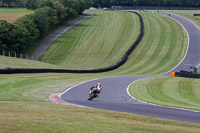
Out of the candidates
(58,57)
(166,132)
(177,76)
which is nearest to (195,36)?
(58,57)

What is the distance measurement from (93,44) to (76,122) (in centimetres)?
6801

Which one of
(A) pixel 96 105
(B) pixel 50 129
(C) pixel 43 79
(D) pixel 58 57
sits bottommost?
(D) pixel 58 57

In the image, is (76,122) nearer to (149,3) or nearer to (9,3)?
(9,3)

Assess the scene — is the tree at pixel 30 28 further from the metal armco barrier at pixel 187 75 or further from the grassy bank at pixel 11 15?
the metal armco barrier at pixel 187 75

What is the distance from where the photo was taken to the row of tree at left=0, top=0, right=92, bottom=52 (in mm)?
70938

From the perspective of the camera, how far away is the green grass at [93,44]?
228 feet

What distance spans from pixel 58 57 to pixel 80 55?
4.15 meters

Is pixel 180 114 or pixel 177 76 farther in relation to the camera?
pixel 177 76

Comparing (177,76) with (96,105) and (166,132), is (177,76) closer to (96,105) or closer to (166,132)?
(96,105)

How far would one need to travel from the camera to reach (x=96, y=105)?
21719 millimetres

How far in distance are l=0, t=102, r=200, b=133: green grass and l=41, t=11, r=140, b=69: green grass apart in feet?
134

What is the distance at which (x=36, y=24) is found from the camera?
85.8m

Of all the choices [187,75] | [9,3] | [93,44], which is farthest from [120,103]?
[9,3]

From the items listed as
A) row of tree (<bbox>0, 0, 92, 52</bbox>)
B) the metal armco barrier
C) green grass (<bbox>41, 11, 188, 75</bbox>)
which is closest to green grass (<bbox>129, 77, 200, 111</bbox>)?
the metal armco barrier
